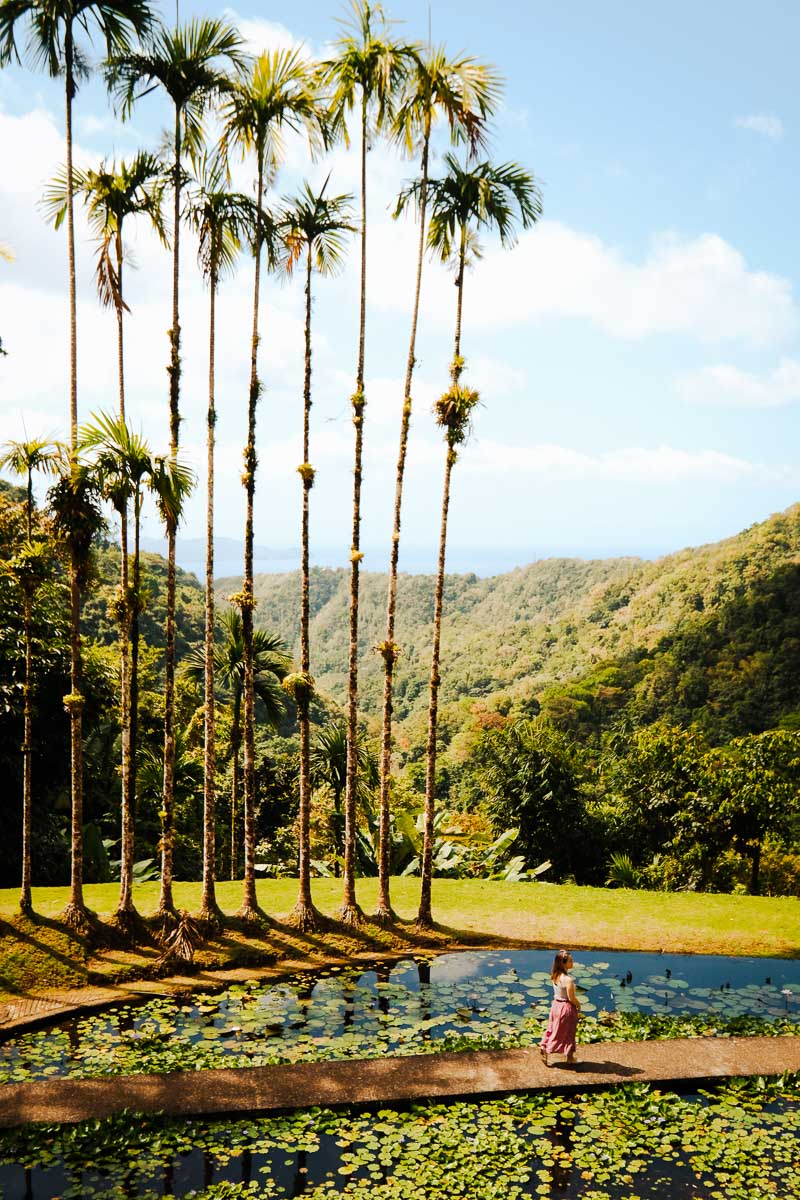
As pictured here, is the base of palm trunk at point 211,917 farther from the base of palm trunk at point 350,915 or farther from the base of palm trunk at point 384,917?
the base of palm trunk at point 384,917

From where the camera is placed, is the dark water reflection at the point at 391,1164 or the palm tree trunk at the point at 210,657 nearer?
the dark water reflection at the point at 391,1164

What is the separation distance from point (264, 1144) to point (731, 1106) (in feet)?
14.2

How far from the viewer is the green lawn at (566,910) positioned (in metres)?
13.1

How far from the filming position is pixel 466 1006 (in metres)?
10.8

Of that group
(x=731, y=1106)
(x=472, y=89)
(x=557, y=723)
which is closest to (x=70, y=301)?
(x=472, y=89)

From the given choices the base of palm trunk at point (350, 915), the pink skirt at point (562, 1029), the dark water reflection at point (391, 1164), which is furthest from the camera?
the base of palm trunk at point (350, 915)

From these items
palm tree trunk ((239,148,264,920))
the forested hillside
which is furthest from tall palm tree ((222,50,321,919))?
the forested hillside

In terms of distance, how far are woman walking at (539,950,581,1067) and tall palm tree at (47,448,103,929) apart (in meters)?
6.28

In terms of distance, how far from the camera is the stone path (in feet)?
26.4

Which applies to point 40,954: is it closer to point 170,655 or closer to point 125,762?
point 125,762

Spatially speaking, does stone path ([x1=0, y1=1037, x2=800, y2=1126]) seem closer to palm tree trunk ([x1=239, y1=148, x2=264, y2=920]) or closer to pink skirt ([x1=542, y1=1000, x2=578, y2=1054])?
pink skirt ([x1=542, y1=1000, x2=578, y2=1054])

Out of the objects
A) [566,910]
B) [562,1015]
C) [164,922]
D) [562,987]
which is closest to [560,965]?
[562,987]

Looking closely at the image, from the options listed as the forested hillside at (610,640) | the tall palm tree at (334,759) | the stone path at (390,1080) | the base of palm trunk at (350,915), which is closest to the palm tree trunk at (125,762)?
the base of palm trunk at (350,915)

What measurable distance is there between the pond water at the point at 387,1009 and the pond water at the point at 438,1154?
1.33 metres
